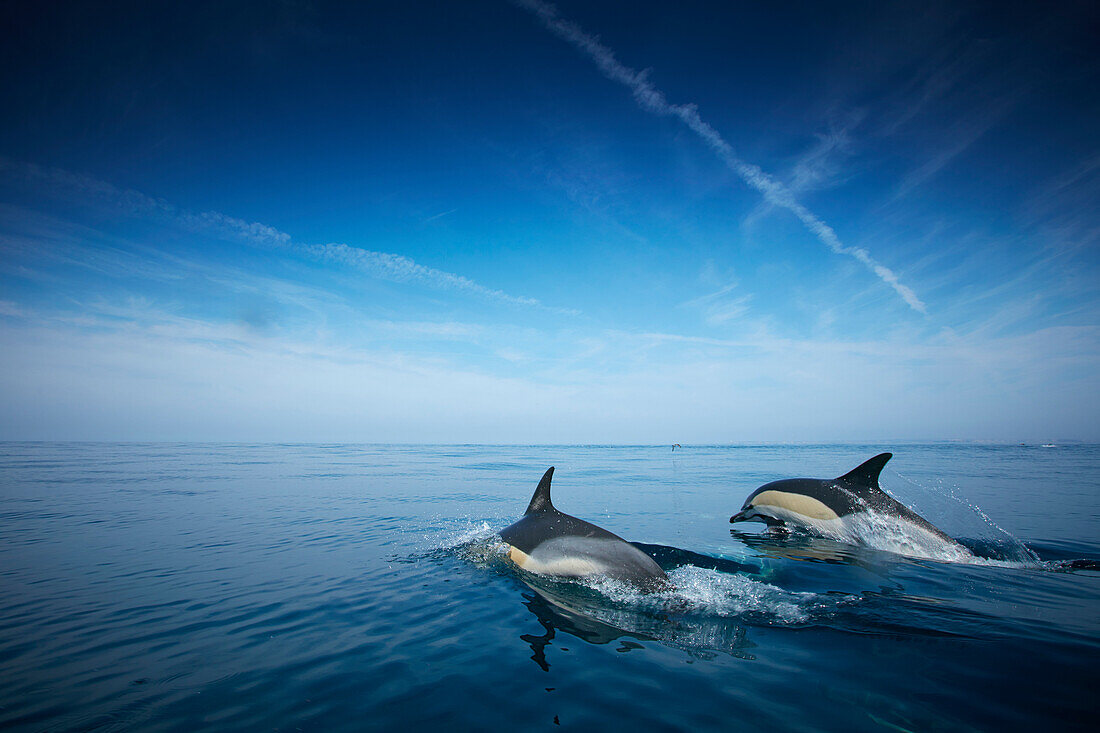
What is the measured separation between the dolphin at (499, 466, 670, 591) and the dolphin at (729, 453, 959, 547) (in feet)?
18.9

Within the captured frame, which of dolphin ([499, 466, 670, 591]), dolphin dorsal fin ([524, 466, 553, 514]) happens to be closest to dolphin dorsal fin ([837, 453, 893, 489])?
dolphin ([499, 466, 670, 591])

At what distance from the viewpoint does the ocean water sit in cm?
328

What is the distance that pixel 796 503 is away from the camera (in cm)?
994

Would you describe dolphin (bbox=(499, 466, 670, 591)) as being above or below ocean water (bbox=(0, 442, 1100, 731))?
above

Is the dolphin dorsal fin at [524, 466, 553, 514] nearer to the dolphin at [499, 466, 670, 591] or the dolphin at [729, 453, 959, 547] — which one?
the dolphin at [499, 466, 670, 591]

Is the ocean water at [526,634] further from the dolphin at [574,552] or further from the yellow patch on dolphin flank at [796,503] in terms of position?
the yellow patch on dolphin flank at [796,503]

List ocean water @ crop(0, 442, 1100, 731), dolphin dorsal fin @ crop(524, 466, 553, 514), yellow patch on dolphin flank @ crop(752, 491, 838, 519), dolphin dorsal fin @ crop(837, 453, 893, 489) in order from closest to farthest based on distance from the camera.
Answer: ocean water @ crop(0, 442, 1100, 731) < dolphin dorsal fin @ crop(524, 466, 553, 514) < dolphin dorsal fin @ crop(837, 453, 893, 489) < yellow patch on dolphin flank @ crop(752, 491, 838, 519)

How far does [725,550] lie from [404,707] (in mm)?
6959

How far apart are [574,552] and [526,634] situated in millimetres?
1656

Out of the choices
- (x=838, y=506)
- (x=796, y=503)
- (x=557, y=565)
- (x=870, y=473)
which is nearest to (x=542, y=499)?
(x=557, y=565)

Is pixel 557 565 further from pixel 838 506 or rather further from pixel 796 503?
pixel 838 506

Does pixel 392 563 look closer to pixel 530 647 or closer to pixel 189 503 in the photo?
pixel 530 647

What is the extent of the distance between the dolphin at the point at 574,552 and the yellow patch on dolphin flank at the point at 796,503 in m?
5.79

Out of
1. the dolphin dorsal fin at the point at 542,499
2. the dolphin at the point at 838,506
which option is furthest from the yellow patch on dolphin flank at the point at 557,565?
the dolphin at the point at 838,506
